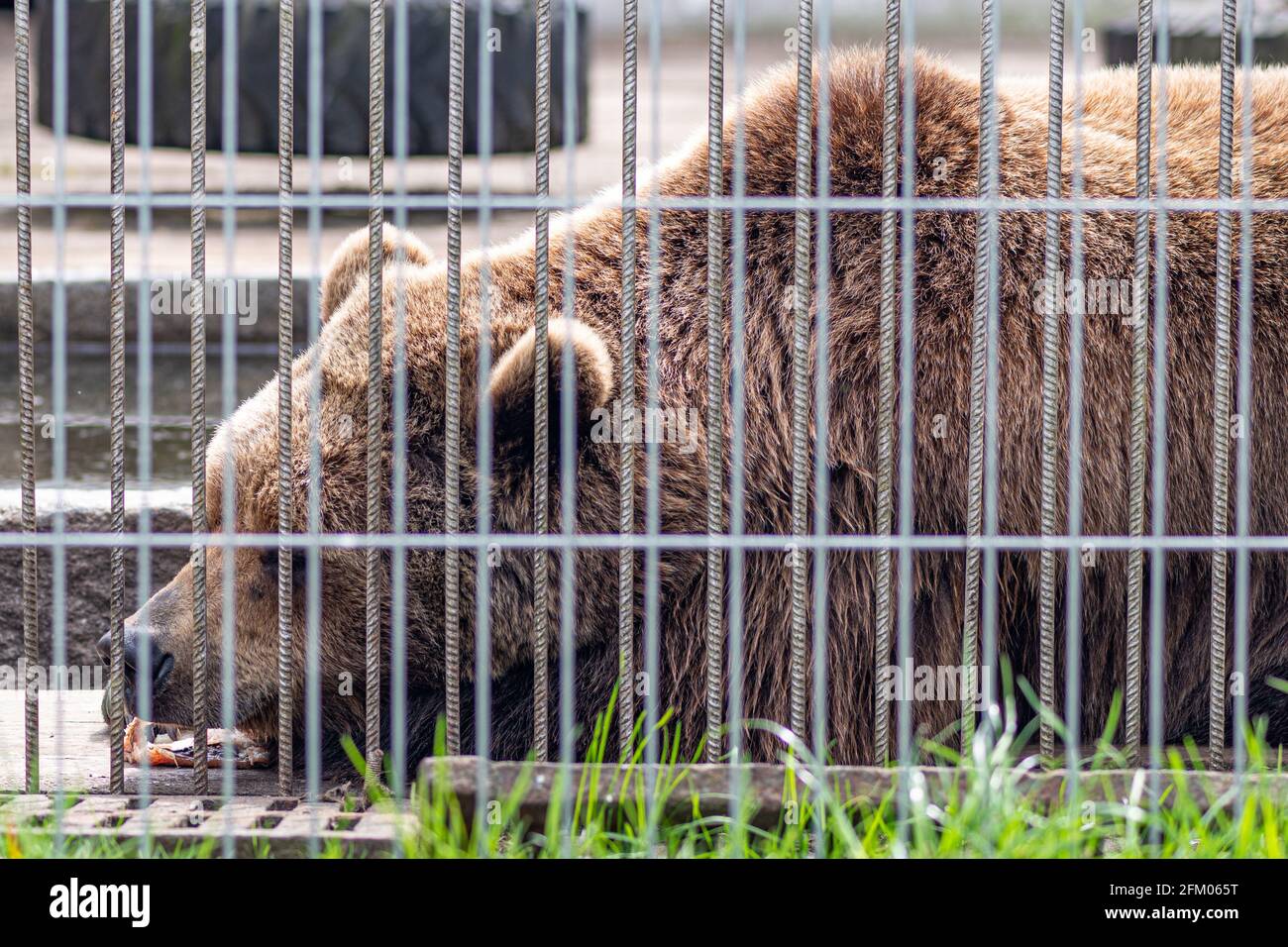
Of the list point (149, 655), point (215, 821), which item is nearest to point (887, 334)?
point (215, 821)

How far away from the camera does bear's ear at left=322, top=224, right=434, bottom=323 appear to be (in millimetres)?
4250

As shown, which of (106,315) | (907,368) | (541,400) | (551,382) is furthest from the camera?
(106,315)

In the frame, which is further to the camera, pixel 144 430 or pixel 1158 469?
pixel 144 430

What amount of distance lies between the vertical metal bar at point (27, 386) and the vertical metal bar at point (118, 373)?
0.48ft

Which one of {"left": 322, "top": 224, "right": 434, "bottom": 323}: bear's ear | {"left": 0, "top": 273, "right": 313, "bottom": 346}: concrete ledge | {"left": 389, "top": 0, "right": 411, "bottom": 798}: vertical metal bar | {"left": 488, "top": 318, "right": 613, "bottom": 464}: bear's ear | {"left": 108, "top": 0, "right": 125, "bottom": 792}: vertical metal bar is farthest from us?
{"left": 0, "top": 273, "right": 313, "bottom": 346}: concrete ledge

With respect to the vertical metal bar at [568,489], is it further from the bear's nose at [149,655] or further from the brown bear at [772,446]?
the bear's nose at [149,655]

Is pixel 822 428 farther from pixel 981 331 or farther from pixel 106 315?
pixel 106 315

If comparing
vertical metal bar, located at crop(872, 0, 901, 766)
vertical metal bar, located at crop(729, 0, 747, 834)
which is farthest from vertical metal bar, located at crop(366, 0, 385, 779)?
vertical metal bar, located at crop(872, 0, 901, 766)

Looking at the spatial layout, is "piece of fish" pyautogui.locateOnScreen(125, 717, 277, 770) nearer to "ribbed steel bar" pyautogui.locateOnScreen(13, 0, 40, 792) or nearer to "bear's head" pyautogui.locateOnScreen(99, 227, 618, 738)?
"bear's head" pyautogui.locateOnScreen(99, 227, 618, 738)

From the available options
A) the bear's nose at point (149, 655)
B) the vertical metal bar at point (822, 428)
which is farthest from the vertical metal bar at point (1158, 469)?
the bear's nose at point (149, 655)

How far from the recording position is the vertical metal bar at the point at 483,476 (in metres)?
3.22

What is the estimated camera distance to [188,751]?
12.8 ft

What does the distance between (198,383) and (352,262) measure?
3.45 feet

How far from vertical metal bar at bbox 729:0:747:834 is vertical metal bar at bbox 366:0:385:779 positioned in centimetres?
65
